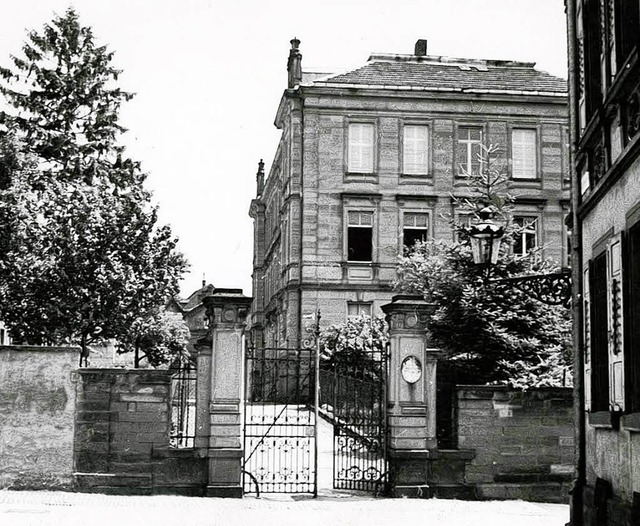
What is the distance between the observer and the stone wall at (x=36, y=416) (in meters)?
15.9

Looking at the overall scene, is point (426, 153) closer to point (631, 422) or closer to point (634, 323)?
point (634, 323)

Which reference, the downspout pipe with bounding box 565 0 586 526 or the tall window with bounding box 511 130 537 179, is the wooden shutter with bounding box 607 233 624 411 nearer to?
the downspout pipe with bounding box 565 0 586 526

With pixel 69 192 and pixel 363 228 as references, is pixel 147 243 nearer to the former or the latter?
pixel 69 192

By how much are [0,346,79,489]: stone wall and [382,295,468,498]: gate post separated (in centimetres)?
481

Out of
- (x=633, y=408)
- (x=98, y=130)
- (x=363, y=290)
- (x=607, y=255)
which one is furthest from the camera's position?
(x=363, y=290)

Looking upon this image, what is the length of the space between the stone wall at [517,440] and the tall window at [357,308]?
2366 cm

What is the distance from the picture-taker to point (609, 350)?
11.7 metres

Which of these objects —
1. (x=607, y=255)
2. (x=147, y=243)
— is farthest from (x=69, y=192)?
(x=607, y=255)

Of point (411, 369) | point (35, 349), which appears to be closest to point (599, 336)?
point (411, 369)

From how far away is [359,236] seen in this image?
40.6m

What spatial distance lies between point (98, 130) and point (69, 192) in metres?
6.01

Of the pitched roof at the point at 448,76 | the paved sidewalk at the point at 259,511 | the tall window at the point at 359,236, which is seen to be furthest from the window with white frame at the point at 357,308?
the paved sidewalk at the point at 259,511

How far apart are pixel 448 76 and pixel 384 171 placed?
5.46m

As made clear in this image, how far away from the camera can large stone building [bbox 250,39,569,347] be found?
40406 millimetres
